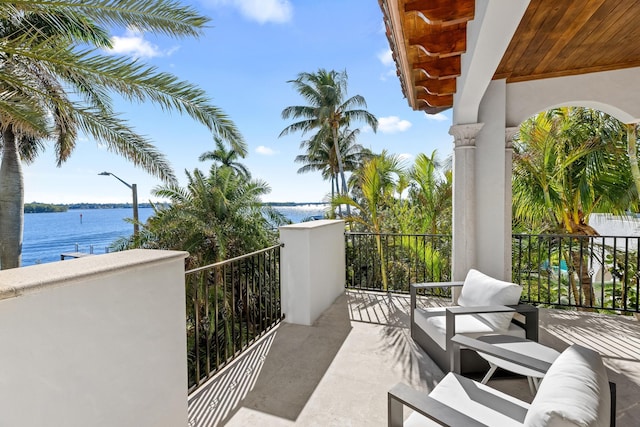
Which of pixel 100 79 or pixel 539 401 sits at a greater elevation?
pixel 100 79

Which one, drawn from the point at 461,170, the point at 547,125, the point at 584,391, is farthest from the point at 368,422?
Answer: the point at 547,125

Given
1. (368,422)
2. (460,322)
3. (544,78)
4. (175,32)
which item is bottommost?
(368,422)

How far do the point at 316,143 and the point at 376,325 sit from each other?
14247mm

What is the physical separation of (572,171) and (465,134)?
2694mm

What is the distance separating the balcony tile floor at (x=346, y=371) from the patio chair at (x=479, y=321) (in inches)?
7.4

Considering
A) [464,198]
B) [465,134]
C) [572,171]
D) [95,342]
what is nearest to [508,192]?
Result: [464,198]

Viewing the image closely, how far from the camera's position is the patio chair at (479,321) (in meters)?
2.37

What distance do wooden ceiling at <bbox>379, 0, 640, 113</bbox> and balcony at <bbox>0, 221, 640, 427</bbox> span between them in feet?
6.58

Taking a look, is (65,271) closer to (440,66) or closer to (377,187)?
(440,66)

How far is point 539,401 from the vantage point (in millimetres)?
1103

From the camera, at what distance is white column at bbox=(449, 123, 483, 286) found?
11.5 feet

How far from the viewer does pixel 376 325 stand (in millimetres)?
3514

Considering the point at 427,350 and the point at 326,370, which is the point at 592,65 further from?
the point at 326,370

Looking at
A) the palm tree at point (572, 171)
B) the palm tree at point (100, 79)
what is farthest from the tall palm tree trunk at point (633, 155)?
the palm tree at point (100, 79)
